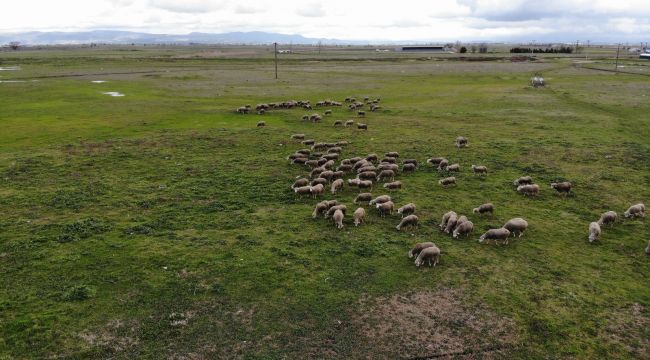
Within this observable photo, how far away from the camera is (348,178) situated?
2003cm

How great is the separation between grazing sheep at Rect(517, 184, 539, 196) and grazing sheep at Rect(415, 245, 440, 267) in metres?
7.20

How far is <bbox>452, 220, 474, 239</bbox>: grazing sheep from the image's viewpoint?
14.2 meters

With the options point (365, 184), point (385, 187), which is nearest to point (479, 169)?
point (385, 187)

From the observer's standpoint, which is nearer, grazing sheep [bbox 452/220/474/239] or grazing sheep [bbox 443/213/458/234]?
grazing sheep [bbox 452/220/474/239]

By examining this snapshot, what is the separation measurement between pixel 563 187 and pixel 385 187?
6933 mm

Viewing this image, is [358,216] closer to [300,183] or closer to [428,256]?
[428,256]

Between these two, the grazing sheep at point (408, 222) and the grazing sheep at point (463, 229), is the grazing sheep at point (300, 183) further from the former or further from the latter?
the grazing sheep at point (463, 229)

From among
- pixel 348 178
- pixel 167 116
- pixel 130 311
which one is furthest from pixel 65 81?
pixel 130 311

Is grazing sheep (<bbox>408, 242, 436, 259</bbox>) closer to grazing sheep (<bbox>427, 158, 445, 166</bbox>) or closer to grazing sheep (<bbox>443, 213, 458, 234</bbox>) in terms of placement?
grazing sheep (<bbox>443, 213, 458, 234</bbox>)

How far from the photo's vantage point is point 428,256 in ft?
40.9

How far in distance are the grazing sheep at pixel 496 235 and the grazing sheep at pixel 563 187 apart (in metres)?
5.64

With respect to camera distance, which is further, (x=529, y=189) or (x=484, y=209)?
(x=529, y=189)

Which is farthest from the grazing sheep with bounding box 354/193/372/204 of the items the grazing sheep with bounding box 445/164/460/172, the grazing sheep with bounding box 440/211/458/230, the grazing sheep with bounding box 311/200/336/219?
the grazing sheep with bounding box 445/164/460/172

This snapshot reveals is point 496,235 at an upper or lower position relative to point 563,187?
lower
